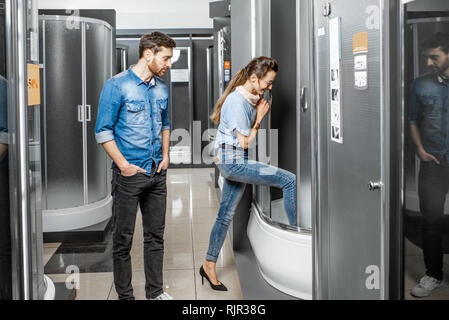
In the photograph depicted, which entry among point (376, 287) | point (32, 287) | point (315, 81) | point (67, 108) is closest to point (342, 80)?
point (315, 81)

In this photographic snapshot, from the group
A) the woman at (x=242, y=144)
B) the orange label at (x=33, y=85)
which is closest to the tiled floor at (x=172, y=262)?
the woman at (x=242, y=144)

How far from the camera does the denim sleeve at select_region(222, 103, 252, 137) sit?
3.12m

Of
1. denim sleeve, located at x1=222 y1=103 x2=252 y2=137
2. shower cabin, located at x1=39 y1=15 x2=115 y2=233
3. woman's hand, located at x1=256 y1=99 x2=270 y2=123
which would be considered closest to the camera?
denim sleeve, located at x1=222 y1=103 x2=252 y2=137

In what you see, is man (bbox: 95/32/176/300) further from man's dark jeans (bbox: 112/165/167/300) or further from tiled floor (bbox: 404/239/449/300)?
tiled floor (bbox: 404/239/449/300)

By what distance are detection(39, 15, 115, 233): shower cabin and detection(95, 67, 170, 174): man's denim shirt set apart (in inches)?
73.2

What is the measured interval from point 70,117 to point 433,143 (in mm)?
3858

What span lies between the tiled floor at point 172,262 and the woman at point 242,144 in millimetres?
204

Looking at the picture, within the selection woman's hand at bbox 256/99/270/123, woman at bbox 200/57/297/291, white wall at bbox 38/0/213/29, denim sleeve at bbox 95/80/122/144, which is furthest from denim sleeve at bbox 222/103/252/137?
white wall at bbox 38/0/213/29

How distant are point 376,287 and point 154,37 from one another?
1805 mm

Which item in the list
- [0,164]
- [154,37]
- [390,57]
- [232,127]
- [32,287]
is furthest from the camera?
[232,127]

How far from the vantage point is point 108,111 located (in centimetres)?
280

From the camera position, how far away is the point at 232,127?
123 inches

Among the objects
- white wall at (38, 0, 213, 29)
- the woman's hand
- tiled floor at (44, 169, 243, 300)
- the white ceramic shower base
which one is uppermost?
white wall at (38, 0, 213, 29)
